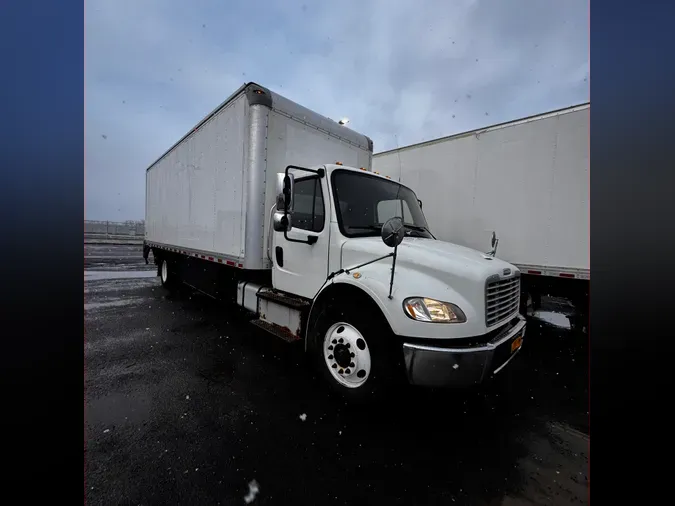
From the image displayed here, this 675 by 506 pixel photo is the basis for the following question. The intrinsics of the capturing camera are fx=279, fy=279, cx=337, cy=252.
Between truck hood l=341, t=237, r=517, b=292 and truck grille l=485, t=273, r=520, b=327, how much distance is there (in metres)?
0.11

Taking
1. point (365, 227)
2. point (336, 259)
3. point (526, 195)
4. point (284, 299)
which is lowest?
point (284, 299)

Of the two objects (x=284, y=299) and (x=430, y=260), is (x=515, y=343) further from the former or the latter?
(x=284, y=299)

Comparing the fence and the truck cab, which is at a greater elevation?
the fence

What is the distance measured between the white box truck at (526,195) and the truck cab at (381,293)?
2462mm

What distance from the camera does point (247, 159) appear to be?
4156mm

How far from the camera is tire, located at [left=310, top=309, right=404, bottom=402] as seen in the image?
8.45ft

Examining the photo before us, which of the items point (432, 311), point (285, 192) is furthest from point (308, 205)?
point (432, 311)

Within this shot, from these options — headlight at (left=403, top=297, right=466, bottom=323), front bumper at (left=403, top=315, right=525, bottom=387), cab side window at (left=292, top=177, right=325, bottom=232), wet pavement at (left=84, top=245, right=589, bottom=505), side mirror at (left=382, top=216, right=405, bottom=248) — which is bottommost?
wet pavement at (left=84, top=245, right=589, bottom=505)

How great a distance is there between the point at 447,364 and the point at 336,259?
1610 mm

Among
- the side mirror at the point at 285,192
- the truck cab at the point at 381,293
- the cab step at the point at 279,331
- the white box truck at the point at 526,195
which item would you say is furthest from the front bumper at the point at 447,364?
the white box truck at the point at 526,195

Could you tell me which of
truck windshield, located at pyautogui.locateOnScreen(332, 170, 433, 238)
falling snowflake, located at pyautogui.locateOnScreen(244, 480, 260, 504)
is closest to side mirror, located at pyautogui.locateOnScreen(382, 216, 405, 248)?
truck windshield, located at pyautogui.locateOnScreen(332, 170, 433, 238)

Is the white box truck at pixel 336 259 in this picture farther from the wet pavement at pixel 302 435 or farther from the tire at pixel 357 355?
the wet pavement at pixel 302 435

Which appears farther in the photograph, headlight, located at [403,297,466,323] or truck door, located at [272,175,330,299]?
truck door, located at [272,175,330,299]

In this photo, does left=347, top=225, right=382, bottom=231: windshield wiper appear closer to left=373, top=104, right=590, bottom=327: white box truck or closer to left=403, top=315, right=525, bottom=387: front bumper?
left=403, top=315, right=525, bottom=387: front bumper
